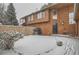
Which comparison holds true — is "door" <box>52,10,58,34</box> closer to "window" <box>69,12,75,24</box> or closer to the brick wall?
"window" <box>69,12,75,24</box>

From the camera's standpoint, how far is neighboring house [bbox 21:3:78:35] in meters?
2.46

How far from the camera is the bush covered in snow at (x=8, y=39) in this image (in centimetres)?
232

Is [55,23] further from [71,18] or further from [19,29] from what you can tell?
[19,29]

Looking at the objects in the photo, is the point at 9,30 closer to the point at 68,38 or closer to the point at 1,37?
the point at 1,37

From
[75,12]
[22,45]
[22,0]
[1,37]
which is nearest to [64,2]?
[75,12]

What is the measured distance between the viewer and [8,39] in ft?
7.67

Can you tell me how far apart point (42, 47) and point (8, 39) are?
53 cm

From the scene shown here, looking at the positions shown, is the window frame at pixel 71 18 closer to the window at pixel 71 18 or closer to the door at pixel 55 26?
the window at pixel 71 18

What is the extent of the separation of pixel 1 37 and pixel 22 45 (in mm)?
342

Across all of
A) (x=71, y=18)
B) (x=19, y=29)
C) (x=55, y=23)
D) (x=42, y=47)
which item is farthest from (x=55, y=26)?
(x=19, y=29)

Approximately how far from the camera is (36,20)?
8.36 ft

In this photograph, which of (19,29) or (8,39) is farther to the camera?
(19,29)

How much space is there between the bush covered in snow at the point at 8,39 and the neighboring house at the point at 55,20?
26 cm

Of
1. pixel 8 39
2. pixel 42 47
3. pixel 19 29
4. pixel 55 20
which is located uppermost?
pixel 55 20
